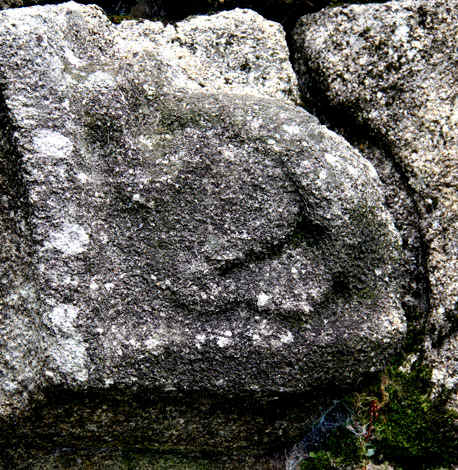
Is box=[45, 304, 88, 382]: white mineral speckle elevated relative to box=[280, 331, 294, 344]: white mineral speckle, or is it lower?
lower

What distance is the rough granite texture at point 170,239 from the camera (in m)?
1.12

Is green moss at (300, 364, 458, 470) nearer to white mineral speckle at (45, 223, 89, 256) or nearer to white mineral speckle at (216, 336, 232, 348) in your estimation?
white mineral speckle at (216, 336, 232, 348)

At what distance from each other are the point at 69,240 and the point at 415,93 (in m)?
0.76

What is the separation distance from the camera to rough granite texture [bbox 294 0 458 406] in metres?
1.29

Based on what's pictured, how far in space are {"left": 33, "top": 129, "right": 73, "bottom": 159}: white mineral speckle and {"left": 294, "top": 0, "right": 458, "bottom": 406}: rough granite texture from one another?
601mm

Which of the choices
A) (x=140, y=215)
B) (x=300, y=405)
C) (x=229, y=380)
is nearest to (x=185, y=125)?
(x=140, y=215)

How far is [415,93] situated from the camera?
136 cm

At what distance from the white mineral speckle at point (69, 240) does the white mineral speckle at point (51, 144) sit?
0.41 feet

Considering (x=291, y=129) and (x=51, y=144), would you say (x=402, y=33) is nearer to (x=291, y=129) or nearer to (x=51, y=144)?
(x=291, y=129)

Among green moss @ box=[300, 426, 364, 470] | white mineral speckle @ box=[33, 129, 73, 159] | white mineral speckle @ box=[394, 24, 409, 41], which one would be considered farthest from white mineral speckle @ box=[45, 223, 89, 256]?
white mineral speckle @ box=[394, 24, 409, 41]

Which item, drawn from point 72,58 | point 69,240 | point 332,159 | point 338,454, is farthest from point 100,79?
point 338,454

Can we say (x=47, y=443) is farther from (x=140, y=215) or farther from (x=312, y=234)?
(x=312, y=234)

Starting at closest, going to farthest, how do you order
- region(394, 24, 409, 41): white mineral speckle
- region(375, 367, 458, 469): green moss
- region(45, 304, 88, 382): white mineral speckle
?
1. region(45, 304, 88, 382): white mineral speckle
2. region(375, 367, 458, 469): green moss
3. region(394, 24, 409, 41): white mineral speckle

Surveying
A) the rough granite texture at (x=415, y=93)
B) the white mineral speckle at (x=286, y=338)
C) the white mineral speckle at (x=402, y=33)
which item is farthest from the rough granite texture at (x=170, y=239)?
the white mineral speckle at (x=402, y=33)
